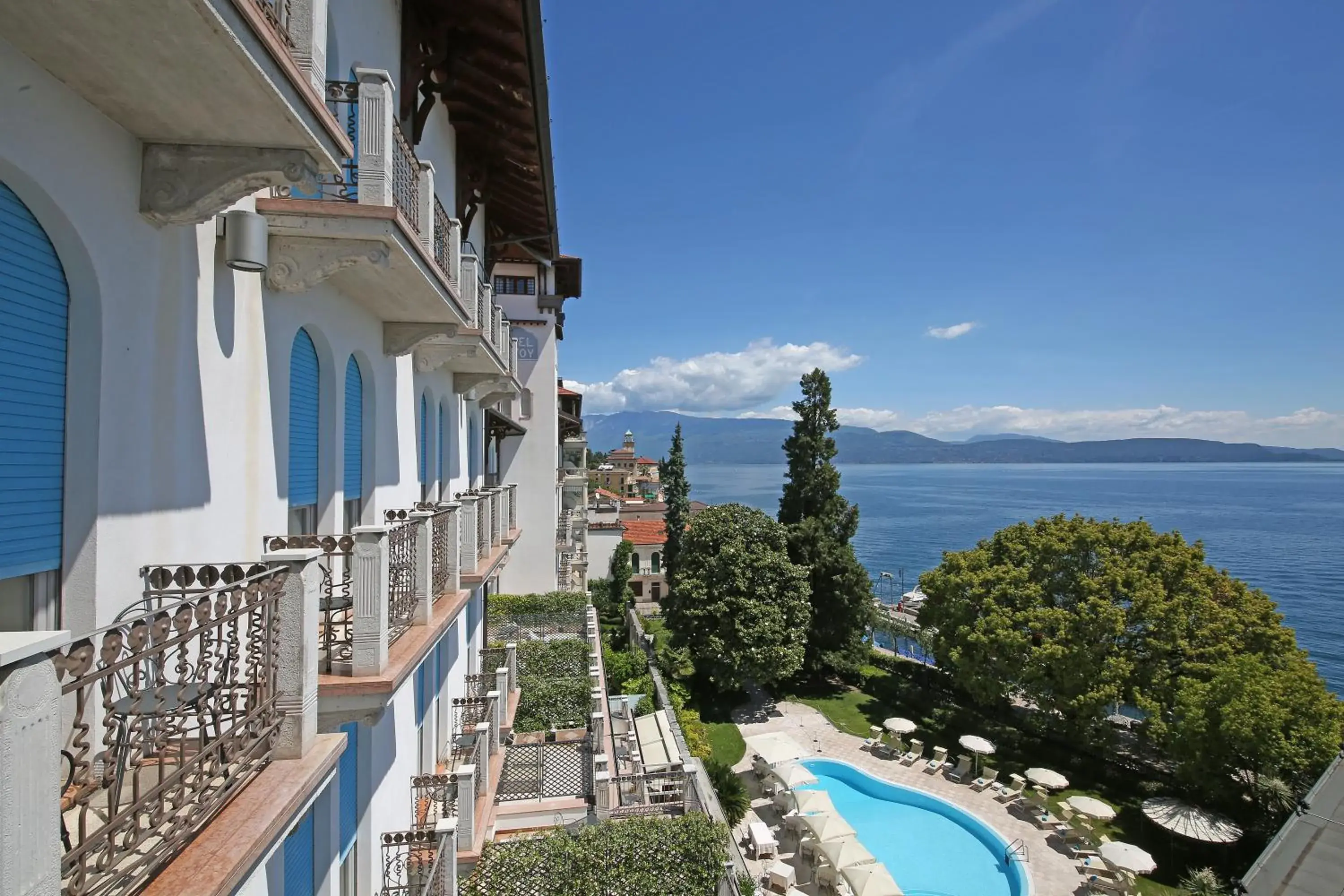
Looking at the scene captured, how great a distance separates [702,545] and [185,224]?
2518cm

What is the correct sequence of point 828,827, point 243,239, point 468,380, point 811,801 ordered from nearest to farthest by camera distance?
1. point 243,239
2. point 468,380
3. point 828,827
4. point 811,801

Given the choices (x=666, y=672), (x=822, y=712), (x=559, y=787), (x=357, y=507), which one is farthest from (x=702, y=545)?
(x=357, y=507)

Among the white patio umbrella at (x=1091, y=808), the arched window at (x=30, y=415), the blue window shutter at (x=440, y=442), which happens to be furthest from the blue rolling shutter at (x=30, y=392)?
the white patio umbrella at (x=1091, y=808)

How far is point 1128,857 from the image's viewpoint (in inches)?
630

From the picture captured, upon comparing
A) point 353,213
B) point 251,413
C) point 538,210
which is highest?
point 538,210

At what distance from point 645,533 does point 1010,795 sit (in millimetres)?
36815

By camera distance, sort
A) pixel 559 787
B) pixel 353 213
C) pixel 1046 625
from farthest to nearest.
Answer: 1. pixel 1046 625
2. pixel 559 787
3. pixel 353 213

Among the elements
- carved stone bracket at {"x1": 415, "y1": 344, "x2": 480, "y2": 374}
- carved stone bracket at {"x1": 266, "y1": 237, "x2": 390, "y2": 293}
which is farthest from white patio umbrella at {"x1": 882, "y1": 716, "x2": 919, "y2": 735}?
carved stone bracket at {"x1": 266, "y1": 237, "x2": 390, "y2": 293}

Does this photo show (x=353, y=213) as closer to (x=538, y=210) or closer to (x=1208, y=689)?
(x=538, y=210)

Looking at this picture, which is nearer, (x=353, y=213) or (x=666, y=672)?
(x=353, y=213)

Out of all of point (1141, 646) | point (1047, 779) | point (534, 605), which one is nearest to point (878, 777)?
point (1047, 779)

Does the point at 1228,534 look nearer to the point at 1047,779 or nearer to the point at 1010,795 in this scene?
the point at 1047,779

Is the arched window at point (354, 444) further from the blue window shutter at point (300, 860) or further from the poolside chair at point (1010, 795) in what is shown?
the poolside chair at point (1010, 795)

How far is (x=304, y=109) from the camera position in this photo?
10.8ft
